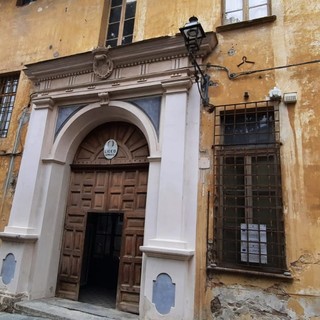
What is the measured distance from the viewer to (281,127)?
4695 mm

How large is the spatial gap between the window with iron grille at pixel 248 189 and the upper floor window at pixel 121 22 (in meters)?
2.97

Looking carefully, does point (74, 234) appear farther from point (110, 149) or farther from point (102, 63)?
point (102, 63)

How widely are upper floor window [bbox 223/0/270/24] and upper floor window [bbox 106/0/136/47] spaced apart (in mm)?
2074

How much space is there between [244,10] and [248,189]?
342 cm

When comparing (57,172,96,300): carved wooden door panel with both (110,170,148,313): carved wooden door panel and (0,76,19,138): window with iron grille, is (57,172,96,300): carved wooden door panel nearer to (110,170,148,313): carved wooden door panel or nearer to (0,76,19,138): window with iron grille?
(110,170,148,313): carved wooden door panel

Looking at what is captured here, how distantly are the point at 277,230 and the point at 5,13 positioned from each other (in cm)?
857

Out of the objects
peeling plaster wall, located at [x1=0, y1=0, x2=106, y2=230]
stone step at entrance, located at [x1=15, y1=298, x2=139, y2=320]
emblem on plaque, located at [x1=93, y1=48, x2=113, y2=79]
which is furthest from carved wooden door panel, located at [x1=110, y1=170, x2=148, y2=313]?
peeling plaster wall, located at [x1=0, y1=0, x2=106, y2=230]

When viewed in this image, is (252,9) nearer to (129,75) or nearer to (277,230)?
(129,75)

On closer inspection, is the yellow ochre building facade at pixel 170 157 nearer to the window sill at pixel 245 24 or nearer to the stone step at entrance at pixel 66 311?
the window sill at pixel 245 24

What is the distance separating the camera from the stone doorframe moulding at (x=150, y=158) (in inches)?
184

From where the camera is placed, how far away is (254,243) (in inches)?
175

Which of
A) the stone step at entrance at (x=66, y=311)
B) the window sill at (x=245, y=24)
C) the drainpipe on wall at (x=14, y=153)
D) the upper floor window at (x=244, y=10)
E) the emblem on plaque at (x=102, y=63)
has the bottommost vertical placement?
the stone step at entrance at (x=66, y=311)

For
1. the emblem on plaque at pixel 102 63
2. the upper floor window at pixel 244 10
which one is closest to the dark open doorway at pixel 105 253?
the emblem on plaque at pixel 102 63

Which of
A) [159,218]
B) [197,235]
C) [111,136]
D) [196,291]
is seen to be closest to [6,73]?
[111,136]
